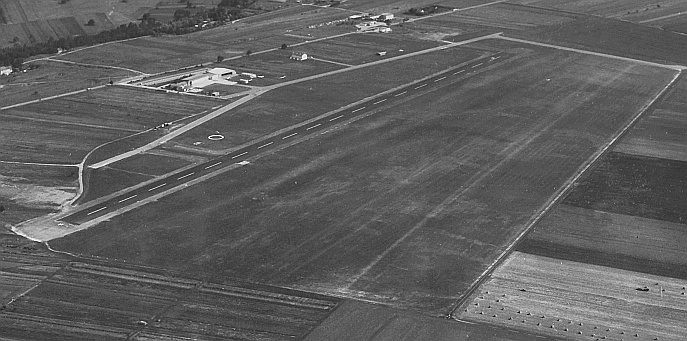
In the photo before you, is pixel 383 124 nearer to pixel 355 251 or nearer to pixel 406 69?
pixel 406 69

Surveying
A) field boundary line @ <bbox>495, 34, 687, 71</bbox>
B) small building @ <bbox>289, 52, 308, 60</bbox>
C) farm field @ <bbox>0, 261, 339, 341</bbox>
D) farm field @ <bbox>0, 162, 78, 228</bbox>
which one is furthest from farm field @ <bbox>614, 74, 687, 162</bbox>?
farm field @ <bbox>0, 162, 78, 228</bbox>

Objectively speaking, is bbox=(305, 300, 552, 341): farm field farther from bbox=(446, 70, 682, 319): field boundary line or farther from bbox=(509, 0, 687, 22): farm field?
bbox=(509, 0, 687, 22): farm field

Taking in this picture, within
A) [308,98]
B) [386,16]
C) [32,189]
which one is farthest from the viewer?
[386,16]

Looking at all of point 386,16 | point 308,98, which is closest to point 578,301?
point 308,98

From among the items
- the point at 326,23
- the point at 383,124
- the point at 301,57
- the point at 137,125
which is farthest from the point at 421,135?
the point at 326,23

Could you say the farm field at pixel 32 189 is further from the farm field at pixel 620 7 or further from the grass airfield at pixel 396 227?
the farm field at pixel 620 7

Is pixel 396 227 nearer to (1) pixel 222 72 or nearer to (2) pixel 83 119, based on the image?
(2) pixel 83 119
